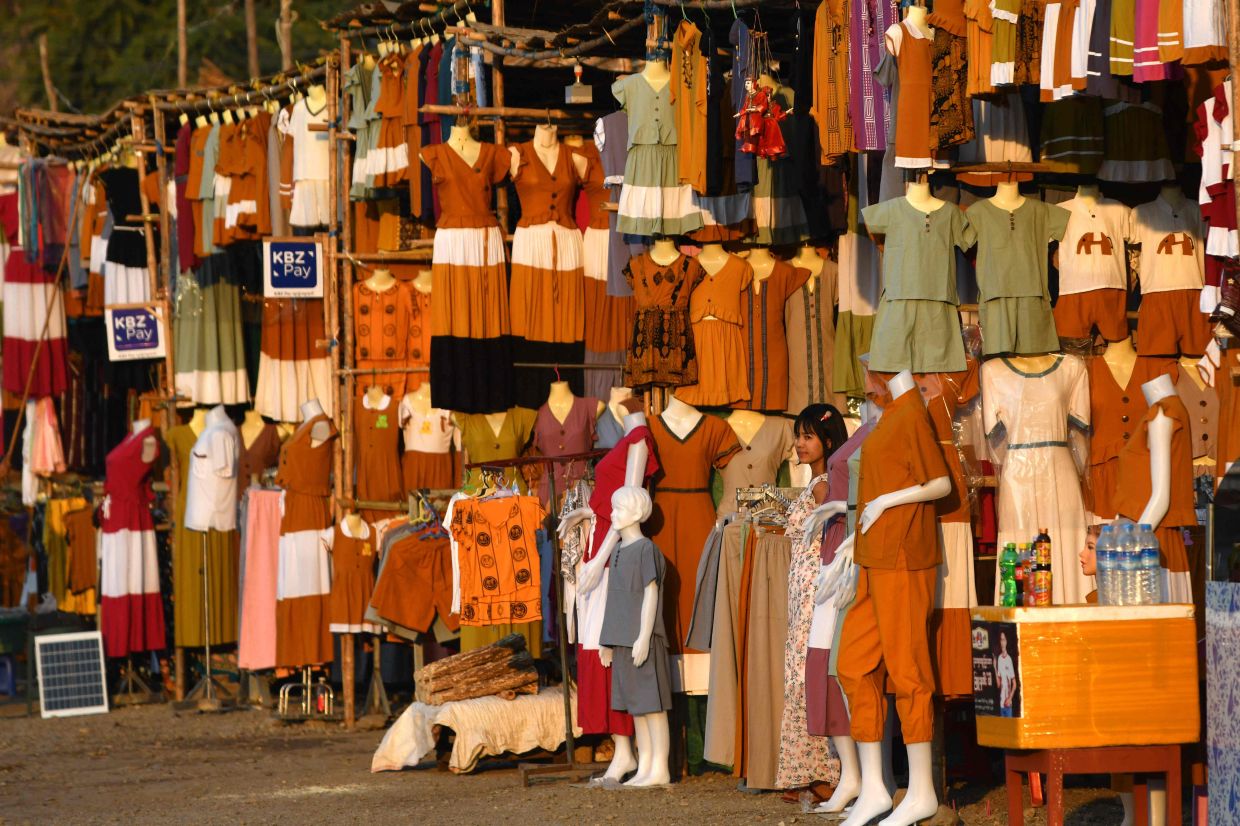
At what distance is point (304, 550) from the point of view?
1302 centimetres

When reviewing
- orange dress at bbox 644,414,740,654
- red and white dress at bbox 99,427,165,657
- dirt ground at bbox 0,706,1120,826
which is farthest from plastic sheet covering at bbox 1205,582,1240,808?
red and white dress at bbox 99,427,165,657

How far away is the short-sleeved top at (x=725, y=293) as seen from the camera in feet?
33.0

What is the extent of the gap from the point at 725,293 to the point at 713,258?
236 mm

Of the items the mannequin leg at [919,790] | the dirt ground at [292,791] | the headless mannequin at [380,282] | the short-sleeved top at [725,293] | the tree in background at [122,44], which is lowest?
the dirt ground at [292,791]

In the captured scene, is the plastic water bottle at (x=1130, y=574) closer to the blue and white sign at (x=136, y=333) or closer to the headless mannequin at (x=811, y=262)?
the headless mannequin at (x=811, y=262)

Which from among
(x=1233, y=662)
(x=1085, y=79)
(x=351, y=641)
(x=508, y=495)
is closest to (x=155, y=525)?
(x=351, y=641)

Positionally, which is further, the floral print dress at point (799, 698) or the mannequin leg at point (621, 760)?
the mannequin leg at point (621, 760)

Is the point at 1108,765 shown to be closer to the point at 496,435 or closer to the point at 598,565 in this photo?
the point at 598,565

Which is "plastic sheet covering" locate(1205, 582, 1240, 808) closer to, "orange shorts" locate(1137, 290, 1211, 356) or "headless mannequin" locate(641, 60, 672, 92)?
"orange shorts" locate(1137, 290, 1211, 356)

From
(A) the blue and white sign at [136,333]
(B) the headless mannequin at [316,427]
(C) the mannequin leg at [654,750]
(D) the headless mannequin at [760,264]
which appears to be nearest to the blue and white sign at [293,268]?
(B) the headless mannequin at [316,427]

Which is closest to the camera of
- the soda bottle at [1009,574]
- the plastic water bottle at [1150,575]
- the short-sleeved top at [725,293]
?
the plastic water bottle at [1150,575]

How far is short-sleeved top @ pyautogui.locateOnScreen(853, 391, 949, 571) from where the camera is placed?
749cm

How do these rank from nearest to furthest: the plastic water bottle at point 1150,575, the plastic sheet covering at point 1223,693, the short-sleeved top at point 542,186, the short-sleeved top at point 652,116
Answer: the plastic sheet covering at point 1223,693, the plastic water bottle at point 1150,575, the short-sleeved top at point 652,116, the short-sleeved top at point 542,186

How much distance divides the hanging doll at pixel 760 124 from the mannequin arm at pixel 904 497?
2576 mm
